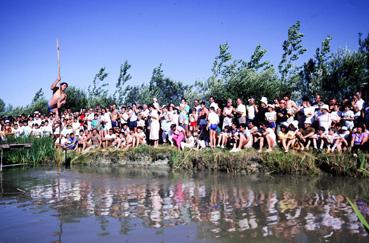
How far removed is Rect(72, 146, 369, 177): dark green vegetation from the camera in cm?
1074

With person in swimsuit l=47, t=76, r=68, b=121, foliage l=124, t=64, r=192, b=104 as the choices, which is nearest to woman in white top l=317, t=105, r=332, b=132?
person in swimsuit l=47, t=76, r=68, b=121

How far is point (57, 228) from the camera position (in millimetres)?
5691

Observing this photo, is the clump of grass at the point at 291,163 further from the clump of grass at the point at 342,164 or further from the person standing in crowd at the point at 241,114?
the person standing in crowd at the point at 241,114

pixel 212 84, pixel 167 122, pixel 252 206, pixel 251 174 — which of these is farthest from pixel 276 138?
pixel 212 84

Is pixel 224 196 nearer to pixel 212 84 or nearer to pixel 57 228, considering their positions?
pixel 57 228

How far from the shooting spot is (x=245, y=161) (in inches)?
485

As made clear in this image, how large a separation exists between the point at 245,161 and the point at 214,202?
500 centimetres

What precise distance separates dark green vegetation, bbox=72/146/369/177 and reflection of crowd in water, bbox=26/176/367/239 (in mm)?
2579

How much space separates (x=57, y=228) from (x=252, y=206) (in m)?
3.78

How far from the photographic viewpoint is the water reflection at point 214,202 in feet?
18.4

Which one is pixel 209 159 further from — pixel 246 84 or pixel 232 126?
pixel 246 84

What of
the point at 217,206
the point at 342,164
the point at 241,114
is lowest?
the point at 217,206

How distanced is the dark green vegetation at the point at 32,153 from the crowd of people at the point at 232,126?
0.68 metres

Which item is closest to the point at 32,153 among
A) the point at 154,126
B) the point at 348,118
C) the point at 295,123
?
the point at 154,126
